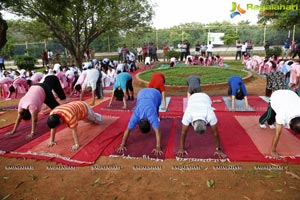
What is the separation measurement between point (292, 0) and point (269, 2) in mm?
2335

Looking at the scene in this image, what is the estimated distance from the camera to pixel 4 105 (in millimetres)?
8477

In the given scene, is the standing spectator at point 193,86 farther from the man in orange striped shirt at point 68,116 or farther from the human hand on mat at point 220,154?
the man in orange striped shirt at point 68,116

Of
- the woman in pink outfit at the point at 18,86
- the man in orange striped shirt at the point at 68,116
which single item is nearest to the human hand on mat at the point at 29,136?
the man in orange striped shirt at the point at 68,116

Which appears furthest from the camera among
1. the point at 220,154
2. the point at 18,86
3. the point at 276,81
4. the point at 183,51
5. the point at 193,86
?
the point at 183,51

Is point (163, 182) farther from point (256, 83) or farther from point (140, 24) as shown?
point (140, 24)

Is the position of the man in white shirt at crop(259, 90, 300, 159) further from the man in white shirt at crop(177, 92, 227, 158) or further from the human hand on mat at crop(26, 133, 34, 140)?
the human hand on mat at crop(26, 133, 34, 140)

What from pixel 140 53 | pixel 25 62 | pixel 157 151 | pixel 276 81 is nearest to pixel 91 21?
pixel 140 53

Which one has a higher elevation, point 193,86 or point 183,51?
point 183,51

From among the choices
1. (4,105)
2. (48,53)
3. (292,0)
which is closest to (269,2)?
(292,0)

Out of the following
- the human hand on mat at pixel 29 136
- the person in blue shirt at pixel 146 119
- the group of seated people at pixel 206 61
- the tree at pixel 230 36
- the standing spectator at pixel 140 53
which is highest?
the tree at pixel 230 36

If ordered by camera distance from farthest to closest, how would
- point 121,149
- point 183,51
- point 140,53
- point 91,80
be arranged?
point 140,53 → point 183,51 → point 91,80 → point 121,149

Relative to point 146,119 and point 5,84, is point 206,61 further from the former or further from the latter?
point 146,119

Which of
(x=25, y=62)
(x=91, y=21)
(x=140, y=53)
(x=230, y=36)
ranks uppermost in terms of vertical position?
(x=91, y=21)

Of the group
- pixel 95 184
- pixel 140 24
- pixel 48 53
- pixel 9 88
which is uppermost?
pixel 140 24
